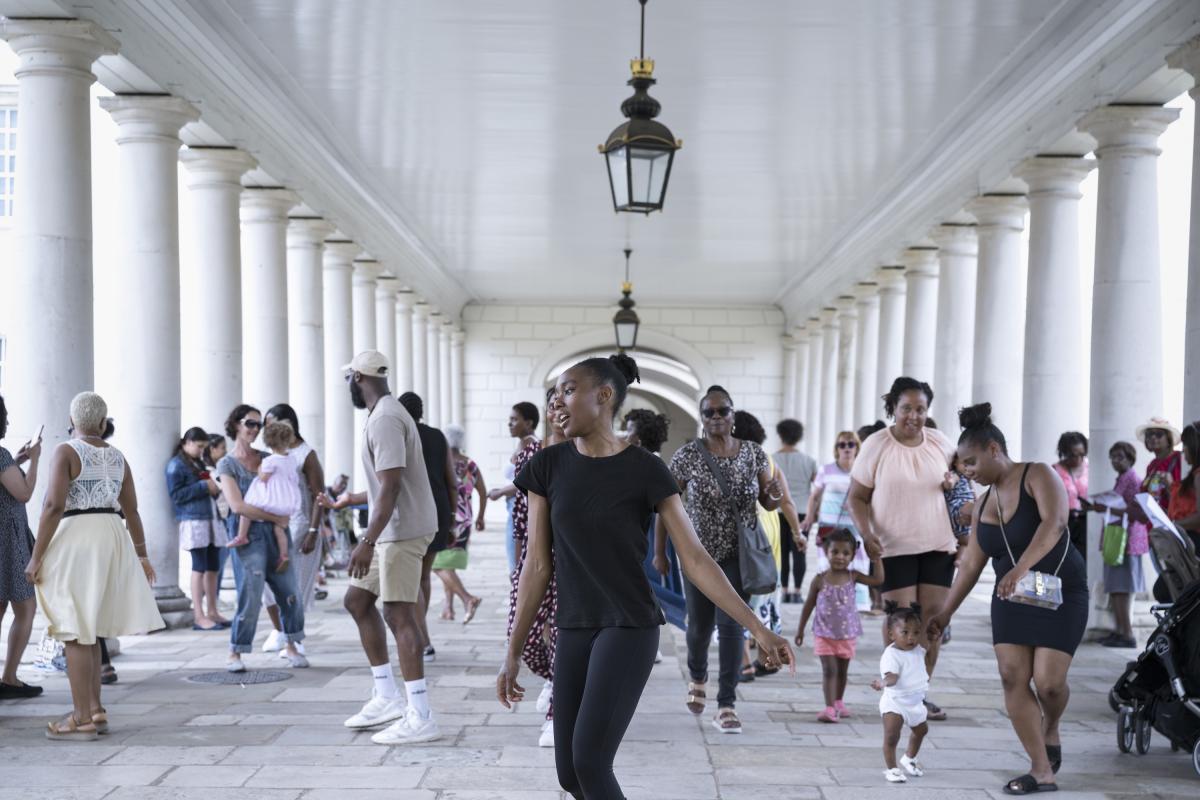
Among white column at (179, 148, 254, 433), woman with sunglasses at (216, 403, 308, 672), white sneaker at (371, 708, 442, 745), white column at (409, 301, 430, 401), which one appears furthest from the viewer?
white column at (409, 301, 430, 401)

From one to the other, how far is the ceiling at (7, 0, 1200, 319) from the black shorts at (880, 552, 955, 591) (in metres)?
4.11

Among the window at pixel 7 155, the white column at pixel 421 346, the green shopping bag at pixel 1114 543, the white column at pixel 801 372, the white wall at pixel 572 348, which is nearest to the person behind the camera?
the green shopping bag at pixel 1114 543

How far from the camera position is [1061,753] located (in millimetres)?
6391

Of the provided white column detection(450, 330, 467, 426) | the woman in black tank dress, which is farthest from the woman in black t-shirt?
white column detection(450, 330, 467, 426)

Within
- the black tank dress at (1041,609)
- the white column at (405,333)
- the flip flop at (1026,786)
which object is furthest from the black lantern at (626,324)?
the flip flop at (1026,786)

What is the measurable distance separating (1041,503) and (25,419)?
6.19m

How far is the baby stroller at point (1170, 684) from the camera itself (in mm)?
6129

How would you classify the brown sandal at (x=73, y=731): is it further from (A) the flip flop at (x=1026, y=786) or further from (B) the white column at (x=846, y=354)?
(B) the white column at (x=846, y=354)

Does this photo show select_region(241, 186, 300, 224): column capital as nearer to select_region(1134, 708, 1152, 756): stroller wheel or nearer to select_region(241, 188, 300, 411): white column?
select_region(241, 188, 300, 411): white column

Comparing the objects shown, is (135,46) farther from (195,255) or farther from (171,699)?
(171,699)

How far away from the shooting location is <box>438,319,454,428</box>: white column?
2920 cm

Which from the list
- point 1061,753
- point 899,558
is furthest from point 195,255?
point 1061,753

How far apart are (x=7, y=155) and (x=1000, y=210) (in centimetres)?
1219

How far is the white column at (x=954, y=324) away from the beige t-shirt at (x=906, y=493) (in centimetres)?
945
